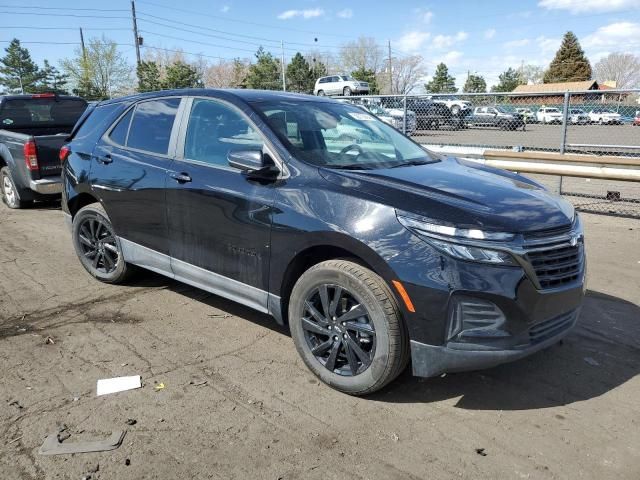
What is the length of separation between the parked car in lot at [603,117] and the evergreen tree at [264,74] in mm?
46900

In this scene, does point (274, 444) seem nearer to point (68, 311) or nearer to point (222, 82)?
point (68, 311)

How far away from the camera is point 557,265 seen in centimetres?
300

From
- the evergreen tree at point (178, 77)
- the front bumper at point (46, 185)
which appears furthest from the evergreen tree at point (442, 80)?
the front bumper at point (46, 185)

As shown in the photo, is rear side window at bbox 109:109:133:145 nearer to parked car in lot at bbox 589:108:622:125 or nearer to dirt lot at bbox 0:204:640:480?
dirt lot at bbox 0:204:640:480

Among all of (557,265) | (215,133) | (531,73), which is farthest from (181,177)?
(531,73)

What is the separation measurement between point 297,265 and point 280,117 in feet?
3.74

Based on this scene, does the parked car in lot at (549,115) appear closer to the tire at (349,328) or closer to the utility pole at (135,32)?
the tire at (349,328)

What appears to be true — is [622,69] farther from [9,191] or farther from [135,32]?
[9,191]

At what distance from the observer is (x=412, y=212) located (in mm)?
2896

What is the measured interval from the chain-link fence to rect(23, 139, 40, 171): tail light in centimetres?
564

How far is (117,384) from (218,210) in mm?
1323

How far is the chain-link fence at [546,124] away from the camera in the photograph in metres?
9.19

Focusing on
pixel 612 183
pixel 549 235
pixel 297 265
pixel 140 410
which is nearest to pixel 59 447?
pixel 140 410

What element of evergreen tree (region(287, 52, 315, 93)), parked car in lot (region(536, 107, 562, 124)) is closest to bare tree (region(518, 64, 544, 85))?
evergreen tree (region(287, 52, 315, 93))
